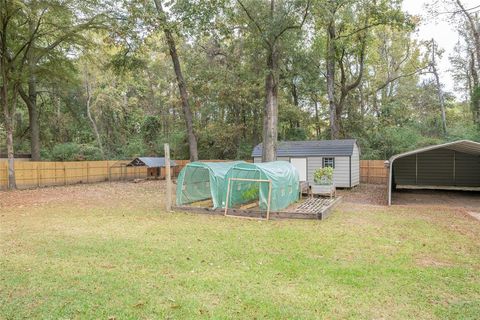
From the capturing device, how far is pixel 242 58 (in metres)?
23.1

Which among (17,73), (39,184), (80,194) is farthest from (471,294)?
(17,73)

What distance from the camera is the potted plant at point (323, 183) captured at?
12398 millimetres

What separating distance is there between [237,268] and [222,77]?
699 inches

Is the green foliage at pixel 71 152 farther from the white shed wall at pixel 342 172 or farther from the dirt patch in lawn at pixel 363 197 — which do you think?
the dirt patch in lawn at pixel 363 197

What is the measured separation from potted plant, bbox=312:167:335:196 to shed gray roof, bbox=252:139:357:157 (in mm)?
4231

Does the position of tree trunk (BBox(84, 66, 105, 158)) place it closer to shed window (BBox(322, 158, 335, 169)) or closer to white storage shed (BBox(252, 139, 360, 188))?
white storage shed (BBox(252, 139, 360, 188))

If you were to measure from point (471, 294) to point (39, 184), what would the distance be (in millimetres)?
18232

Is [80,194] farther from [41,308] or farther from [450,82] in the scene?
[450,82]

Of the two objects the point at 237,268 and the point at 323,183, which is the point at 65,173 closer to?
the point at 323,183

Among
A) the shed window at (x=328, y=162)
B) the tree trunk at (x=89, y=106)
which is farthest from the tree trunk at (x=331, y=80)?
the tree trunk at (x=89, y=106)

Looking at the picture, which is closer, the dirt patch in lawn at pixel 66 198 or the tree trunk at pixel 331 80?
the dirt patch in lawn at pixel 66 198

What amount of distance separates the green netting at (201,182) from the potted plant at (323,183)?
3788mm

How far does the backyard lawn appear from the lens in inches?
140

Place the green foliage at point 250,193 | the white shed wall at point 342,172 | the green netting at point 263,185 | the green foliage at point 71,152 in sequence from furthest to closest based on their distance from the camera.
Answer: the green foliage at point 71,152, the white shed wall at point 342,172, the green foliage at point 250,193, the green netting at point 263,185
